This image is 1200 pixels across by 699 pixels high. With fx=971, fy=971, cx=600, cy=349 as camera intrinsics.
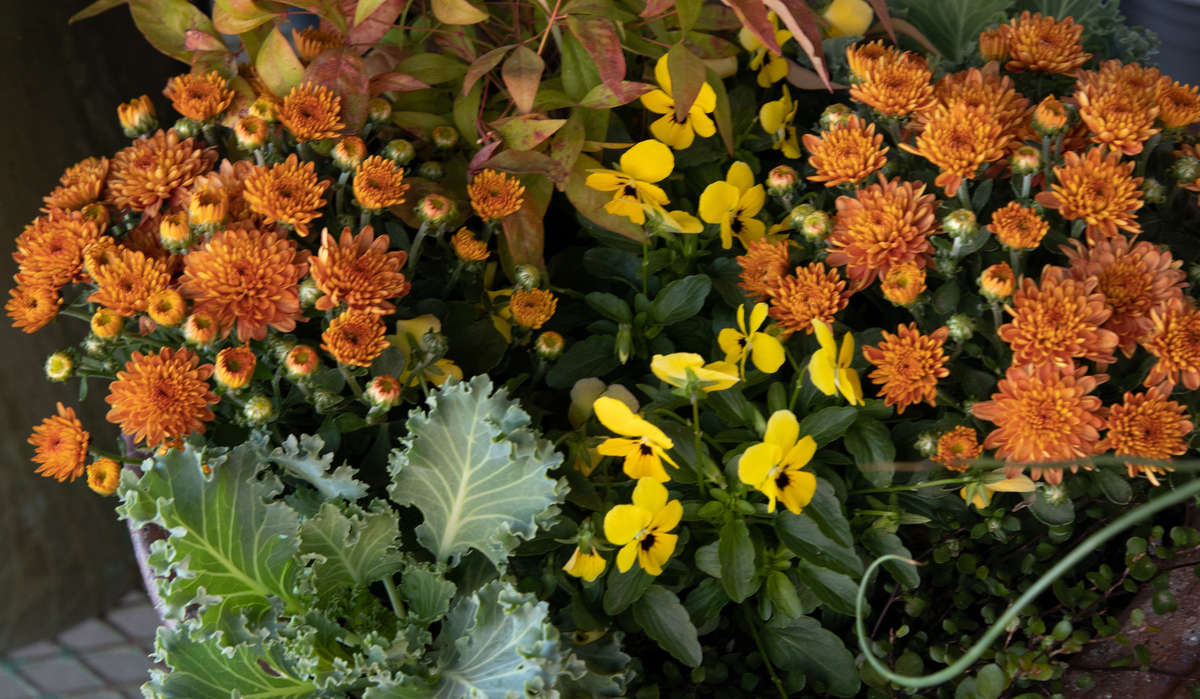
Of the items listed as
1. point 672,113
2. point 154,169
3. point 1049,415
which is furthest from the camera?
point 672,113

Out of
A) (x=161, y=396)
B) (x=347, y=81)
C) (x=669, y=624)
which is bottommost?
(x=669, y=624)

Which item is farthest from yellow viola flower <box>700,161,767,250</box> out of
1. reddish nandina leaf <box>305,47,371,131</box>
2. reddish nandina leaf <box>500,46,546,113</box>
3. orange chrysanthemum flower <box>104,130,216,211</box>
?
orange chrysanthemum flower <box>104,130,216,211</box>

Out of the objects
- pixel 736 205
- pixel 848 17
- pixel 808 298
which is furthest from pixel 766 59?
pixel 808 298

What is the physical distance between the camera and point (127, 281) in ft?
1.91

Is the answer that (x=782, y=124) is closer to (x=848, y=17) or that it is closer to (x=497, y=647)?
(x=848, y=17)

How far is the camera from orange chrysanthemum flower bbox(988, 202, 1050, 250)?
0.56m

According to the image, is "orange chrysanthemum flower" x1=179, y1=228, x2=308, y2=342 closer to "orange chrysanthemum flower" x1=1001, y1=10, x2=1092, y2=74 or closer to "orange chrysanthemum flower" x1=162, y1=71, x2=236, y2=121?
"orange chrysanthemum flower" x1=162, y1=71, x2=236, y2=121

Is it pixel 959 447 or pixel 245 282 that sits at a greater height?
pixel 245 282

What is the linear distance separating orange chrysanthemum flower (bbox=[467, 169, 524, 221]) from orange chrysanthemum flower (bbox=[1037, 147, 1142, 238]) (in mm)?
338

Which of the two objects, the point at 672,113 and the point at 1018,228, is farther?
the point at 672,113

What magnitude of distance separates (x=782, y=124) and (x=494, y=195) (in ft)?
0.82

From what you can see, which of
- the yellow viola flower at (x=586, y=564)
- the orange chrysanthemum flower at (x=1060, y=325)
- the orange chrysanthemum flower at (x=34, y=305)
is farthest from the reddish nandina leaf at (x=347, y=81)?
the orange chrysanthemum flower at (x=1060, y=325)

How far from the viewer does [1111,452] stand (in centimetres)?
58

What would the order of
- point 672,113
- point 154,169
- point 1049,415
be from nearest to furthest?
point 1049,415 → point 154,169 → point 672,113
